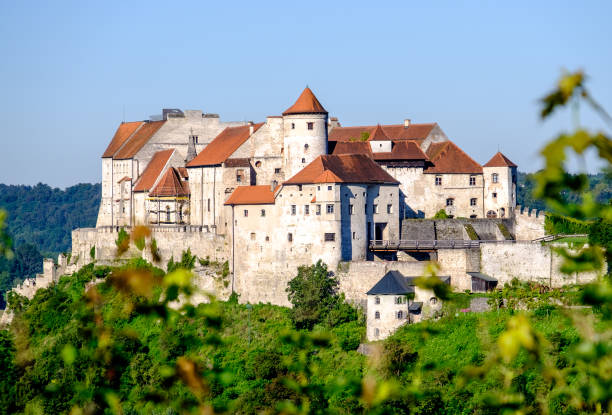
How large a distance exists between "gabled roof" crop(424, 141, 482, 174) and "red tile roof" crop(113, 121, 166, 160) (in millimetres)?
22956

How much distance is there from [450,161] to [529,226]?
678 cm

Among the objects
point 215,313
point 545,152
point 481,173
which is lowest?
point 215,313

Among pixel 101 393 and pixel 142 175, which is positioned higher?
pixel 142 175

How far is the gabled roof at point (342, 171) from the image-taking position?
182ft

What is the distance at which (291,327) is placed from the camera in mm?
53812

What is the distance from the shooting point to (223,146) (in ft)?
225

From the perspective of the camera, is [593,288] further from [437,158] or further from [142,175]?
[142,175]

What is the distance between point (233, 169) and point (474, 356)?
867 inches

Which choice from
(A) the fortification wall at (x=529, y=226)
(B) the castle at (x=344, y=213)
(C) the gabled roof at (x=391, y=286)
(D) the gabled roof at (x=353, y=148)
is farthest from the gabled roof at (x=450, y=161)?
(C) the gabled roof at (x=391, y=286)

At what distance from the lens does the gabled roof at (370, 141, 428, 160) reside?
63.3 m

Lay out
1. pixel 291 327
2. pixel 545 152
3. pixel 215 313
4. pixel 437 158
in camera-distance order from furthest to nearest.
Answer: pixel 437 158, pixel 291 327, pixel 215 313, pixel 545 152

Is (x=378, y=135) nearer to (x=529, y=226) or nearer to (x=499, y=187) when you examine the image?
(x=499, y=187)

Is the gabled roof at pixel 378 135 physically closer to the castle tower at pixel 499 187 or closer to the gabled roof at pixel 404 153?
the gabled roof at pixel 404 153

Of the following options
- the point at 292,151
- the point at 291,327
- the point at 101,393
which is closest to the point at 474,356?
the point at 291,327
